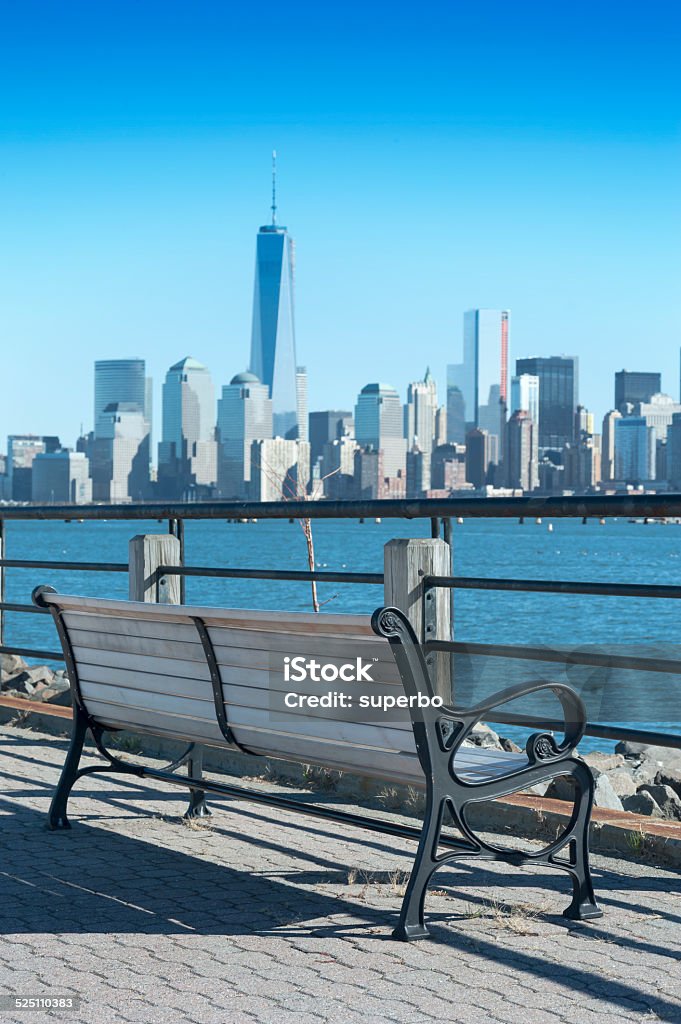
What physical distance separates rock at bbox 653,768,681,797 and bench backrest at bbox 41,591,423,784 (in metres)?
4.47

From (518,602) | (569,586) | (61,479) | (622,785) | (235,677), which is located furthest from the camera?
(61,479)

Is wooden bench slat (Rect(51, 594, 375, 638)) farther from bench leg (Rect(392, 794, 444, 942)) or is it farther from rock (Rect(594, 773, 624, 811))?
rock (Rect(594, 773, 624, 811))

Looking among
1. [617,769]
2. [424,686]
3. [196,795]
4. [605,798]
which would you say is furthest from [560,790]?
[617,769]

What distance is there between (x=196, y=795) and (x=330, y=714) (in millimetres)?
1709

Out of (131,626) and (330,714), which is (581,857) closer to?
(330,714)

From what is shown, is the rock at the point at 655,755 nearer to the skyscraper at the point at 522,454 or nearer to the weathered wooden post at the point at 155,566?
the weathered wooden post at the point at 155,566

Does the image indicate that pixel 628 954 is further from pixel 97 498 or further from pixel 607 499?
pixel 97 498

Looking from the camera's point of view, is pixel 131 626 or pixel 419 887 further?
pixel 131 626

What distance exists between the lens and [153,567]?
7.07m

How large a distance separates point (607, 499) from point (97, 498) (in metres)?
147

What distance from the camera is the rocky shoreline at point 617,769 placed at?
6.79m

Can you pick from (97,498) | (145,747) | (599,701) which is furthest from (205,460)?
(145,747)

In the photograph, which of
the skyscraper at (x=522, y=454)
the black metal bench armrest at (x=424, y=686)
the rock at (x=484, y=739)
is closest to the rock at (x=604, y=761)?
the rock at (x=484, y=739)

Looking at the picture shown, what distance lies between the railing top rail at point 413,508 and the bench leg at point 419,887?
128cm
